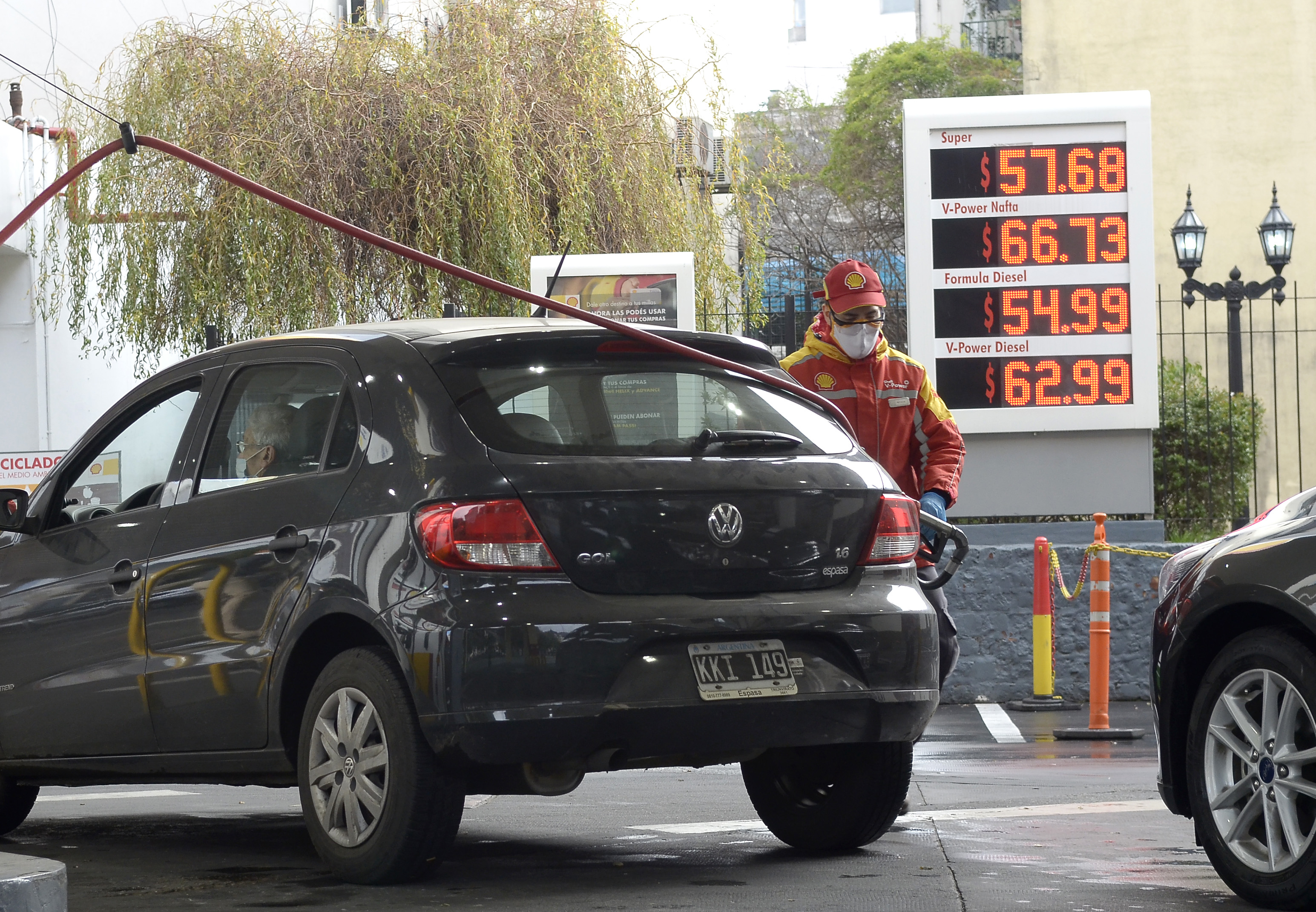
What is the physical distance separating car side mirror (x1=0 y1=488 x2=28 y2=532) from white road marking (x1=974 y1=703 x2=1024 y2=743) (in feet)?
18.4

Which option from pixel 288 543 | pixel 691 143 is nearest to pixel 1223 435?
pixel 691 143

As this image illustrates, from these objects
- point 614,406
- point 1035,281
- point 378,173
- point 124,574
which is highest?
point 378,173

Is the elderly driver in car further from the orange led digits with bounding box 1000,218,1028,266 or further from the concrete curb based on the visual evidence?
the orange led digits with bounding box 1000,218,1028,266

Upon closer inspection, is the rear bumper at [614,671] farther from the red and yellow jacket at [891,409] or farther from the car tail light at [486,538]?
the red and yellow jacket at [891,409]

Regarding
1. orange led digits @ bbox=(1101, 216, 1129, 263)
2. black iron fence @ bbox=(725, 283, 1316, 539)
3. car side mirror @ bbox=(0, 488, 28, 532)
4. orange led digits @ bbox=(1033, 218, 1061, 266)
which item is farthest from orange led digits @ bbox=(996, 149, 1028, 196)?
car side mirror @ bbox=(0, 488, 28, 532)

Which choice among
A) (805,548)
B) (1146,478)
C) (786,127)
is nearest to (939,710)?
(1146,478)

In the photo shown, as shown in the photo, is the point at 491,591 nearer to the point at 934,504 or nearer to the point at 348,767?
the point at 348,767

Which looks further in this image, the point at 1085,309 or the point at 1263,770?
the point at 1085,309

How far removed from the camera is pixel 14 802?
6.69 metres

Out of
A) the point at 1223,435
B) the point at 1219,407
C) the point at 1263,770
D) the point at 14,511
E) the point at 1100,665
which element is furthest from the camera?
the point at 1219,407

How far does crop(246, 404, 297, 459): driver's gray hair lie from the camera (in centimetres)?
558

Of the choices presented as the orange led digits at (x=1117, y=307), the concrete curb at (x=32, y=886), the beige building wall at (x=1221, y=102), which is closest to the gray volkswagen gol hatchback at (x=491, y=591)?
the concrete curb at (x=32, y=886)

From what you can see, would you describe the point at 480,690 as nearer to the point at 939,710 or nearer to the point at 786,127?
the point at 939,710

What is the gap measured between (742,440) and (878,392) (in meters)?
2.00
